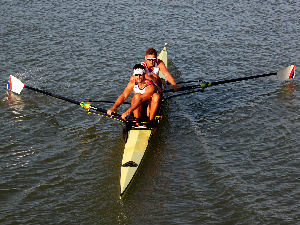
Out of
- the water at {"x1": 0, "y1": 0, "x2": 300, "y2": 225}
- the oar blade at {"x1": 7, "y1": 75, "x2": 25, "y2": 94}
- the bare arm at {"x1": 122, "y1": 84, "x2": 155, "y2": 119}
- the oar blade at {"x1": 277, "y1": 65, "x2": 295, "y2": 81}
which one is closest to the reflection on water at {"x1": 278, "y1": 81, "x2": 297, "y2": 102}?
the water at {"x1": 0, "y1": 0, "x2": 300, "y2": 225}

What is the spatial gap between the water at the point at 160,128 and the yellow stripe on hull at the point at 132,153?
1.22 feet

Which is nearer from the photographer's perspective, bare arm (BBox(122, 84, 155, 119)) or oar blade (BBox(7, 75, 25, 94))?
bare arm (BBox(122, 84, 155, 119))

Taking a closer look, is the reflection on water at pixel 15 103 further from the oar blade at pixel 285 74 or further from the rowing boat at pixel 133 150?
the oar blade at pixel 285 74

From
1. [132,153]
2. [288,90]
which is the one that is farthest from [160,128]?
[288,90]

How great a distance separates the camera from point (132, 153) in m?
11.1

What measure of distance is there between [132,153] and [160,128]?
2699 mm

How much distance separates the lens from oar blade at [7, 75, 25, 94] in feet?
46.3

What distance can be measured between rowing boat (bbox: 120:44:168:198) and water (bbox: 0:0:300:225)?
0.36 meters

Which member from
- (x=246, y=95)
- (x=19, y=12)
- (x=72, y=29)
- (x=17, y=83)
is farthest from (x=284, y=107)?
(x=19, y=12)

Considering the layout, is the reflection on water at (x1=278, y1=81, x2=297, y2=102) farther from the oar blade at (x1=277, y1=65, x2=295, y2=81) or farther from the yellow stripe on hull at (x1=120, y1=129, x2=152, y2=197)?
the yellow stripe on hull at (x1=120, y1=129, x2=152, y2=197)

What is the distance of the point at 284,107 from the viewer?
15.3 metres

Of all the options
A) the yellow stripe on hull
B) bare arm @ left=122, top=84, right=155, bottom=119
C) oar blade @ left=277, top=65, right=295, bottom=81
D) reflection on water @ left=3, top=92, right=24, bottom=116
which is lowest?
the yellow stripe on hull

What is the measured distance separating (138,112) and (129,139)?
1.15 meters

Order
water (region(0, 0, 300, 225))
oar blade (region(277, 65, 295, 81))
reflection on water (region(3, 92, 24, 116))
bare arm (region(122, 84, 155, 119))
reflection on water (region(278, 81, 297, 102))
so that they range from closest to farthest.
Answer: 1. water (region(0, 0, 300, 225))
2. bare arm (region(122, 84, 155, 119))
3. reflection on water (region(3, 92, 24, 116))
4. reflection on water (region(278, 81, 297, 102))
5. oar blade (region(277, 65, 295, 81))
